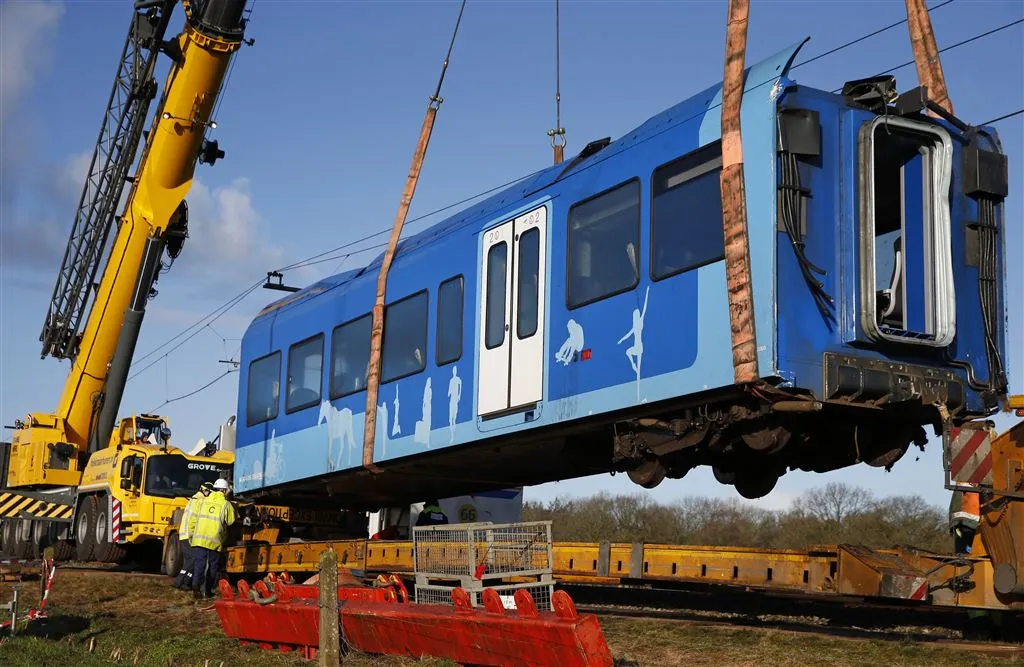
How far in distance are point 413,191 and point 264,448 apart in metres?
4.30

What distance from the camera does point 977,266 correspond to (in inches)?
363

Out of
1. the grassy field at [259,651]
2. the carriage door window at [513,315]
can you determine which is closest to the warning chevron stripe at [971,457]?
the grassy field at [259,651]

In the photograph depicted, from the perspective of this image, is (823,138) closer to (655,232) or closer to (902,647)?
(655,232)

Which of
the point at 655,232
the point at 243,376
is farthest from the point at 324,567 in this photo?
the point at 243,376

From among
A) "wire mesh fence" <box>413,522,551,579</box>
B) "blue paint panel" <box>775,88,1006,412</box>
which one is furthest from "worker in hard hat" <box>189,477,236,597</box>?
"blue paint panel" <box>775,88,1006,412</box>

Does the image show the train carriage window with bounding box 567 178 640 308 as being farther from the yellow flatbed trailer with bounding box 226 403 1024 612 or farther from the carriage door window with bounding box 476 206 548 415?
the yellow flatbed trailer with bounding box 226 403 1024 612

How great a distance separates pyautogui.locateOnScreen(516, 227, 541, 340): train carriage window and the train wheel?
1.49 metres

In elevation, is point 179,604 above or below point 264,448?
below

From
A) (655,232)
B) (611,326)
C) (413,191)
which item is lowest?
(611,326)

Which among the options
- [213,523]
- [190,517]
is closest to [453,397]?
[213,523]

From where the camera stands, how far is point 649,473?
9867 mm

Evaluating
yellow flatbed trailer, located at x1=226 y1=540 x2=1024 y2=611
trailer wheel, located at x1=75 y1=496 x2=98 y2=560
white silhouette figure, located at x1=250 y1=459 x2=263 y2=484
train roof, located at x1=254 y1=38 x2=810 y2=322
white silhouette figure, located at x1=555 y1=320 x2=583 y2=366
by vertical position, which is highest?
train roof, located at x1=254 y1=38 x2=810 y2=322

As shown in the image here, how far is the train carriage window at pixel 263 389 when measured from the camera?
51.1 feet

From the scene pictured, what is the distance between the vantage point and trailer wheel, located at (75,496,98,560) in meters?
20.0
